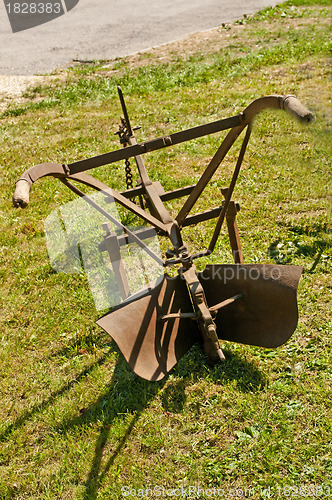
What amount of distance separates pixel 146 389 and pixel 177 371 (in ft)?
0.91

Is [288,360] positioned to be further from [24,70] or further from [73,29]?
[73,29]

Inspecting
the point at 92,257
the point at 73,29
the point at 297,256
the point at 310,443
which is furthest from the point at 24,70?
the point at 310,443

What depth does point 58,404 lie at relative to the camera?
344 cm

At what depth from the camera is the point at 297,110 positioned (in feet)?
7.97

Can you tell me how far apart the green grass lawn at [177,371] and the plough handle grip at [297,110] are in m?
1.92

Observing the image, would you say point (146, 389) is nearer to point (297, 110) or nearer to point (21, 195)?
point (21, 195)

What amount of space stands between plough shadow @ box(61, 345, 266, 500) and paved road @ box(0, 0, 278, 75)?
30.0 feet

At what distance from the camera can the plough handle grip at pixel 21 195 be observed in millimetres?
2385

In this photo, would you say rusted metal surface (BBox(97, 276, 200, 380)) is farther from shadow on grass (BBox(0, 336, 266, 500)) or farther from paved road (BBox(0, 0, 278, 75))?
paved road (BBox(0, 0, 278, 75))

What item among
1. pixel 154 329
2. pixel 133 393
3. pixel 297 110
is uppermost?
pixel 297 110

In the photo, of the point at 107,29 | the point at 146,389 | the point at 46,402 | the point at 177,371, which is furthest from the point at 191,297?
the point at 107,29

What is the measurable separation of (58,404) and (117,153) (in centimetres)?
191

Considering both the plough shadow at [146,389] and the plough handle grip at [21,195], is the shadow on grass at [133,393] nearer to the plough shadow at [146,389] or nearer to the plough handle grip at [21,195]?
the plough shadow at [146,389]

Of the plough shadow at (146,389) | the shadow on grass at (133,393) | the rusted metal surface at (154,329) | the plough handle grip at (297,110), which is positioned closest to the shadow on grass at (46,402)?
the shadow on grass at (133,393)
